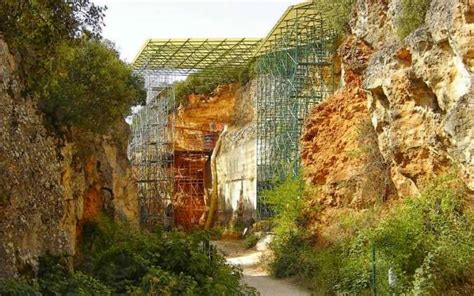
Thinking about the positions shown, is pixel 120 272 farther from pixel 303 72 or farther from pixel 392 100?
pixel 303 72

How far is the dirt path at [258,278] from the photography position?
14.6 metres

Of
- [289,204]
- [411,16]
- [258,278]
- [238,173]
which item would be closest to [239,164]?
[238,173]

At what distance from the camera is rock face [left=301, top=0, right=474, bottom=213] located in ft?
36.7

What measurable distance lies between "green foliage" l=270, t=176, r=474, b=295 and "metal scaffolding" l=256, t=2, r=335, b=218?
29.6 feet

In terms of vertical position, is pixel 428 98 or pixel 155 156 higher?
pixel 155 156

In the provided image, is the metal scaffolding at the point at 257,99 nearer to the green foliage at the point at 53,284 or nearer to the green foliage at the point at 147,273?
the green foliage at the point at 147,273

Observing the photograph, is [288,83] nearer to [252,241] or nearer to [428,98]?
[252,241]

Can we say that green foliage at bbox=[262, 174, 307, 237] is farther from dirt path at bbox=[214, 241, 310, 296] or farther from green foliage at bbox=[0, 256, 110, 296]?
green foliage at bbox=[0, 256, 110, 296]

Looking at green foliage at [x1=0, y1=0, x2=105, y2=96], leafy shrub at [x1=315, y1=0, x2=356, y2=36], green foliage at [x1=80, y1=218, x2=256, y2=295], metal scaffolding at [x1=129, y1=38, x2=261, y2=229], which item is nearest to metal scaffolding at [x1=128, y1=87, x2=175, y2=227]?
metal scaffolding at [x1=129, y1=38, x2=261, y2=229]

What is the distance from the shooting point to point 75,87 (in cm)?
1295

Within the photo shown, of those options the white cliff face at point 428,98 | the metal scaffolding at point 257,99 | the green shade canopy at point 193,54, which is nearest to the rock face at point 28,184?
the white cliff face at point 428,98

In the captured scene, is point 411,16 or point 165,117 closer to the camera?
point 411,16

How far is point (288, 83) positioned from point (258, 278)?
34.2 feet

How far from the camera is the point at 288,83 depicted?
83.4 feet
